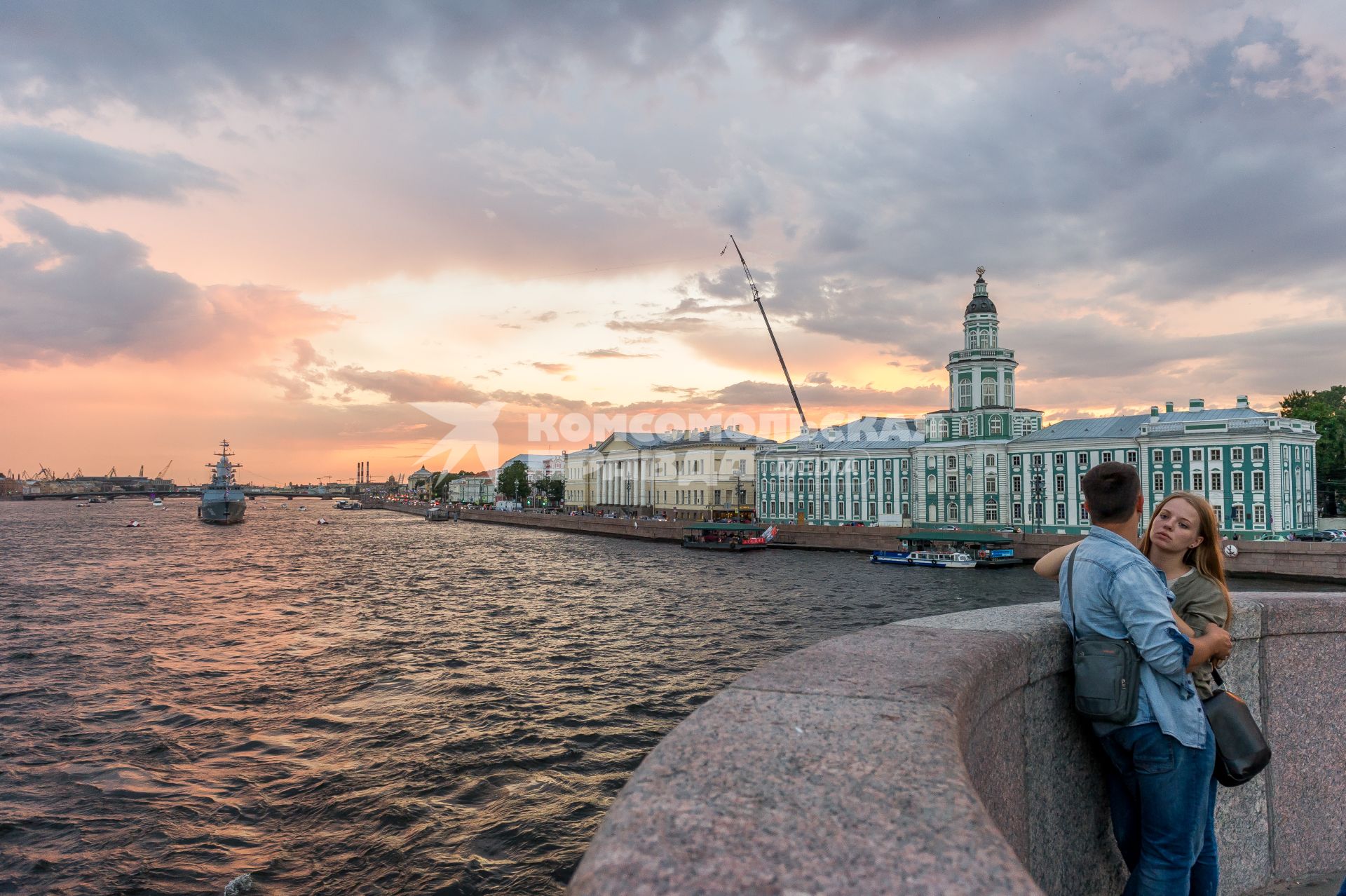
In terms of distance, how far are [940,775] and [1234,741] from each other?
4.50 ft

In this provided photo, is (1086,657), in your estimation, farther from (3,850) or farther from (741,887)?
(3,850)

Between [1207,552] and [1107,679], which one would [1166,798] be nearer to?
[1107,679]

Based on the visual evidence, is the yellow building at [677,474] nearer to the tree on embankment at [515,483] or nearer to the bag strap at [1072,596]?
the tree on embankment at [515,483]

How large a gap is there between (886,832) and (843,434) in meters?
71.4

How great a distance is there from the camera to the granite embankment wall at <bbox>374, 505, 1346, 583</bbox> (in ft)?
101

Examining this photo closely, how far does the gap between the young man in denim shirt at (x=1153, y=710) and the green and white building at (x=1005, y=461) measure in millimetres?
35415

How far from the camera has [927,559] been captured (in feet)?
134

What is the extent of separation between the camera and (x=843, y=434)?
71000 mm

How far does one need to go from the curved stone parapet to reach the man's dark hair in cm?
40

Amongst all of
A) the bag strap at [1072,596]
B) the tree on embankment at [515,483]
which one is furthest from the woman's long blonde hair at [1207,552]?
the tree on embankment at [515,483]

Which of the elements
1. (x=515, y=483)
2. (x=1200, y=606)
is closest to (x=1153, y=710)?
(x=1200, y=606)

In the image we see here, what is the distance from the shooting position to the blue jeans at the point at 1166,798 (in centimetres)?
207

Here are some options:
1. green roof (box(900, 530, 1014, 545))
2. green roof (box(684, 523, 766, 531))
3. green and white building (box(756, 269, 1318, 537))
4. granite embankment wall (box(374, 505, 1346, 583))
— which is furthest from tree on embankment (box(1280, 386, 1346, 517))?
green roof (box(684, 523, 766, 531))

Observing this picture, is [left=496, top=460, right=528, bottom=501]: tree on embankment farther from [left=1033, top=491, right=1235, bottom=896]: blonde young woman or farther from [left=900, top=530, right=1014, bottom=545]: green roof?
[left=1033, top=491, right=1235, bottom=896]: blonde young woman
